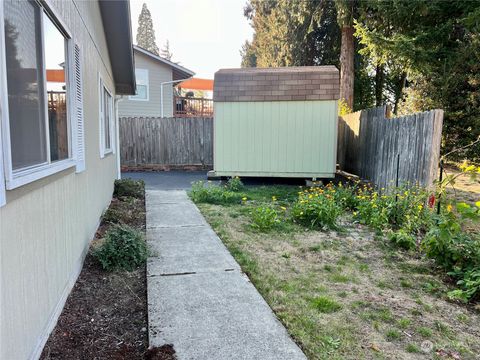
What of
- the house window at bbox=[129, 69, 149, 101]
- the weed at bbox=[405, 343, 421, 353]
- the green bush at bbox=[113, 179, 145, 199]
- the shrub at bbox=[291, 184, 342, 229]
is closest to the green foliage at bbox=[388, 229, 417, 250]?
the shrub at bbox=[291, 184, 342, 229]

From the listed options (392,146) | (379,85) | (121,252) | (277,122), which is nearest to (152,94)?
(277,122)

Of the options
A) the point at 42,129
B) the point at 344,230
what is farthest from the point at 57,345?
the point at 344,230

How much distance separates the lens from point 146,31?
55.0 metres

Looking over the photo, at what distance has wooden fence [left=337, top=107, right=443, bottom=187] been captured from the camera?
4910mm

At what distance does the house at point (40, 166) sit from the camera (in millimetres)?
1642

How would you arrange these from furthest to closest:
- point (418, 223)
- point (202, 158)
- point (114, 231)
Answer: point (202, 158)
point (418, 223)
point (114, 231)

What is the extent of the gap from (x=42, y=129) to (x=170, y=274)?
175 centimetres

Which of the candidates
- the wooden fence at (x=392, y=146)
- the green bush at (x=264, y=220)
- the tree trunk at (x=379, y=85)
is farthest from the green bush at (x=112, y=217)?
the tree trunk at (x=379, y=85)

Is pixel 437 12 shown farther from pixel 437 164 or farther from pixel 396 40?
pixel 437 164

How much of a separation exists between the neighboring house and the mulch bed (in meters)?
12.8

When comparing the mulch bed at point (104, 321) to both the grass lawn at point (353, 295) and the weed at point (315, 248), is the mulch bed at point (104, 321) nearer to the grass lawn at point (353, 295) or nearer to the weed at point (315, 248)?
the grass lawn at point (353, 295)

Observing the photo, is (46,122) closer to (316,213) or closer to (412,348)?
(412,348)

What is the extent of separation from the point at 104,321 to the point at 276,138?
709 cm

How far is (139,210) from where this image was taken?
6172mm
